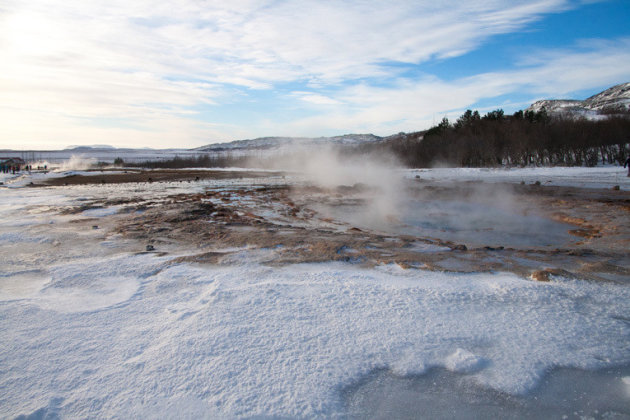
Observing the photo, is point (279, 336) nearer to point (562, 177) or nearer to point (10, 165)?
point (562, 177)

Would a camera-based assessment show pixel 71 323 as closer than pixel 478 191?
Yes

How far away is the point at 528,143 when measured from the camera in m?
34.4

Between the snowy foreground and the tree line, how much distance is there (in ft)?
121

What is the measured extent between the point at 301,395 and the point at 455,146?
137 ft

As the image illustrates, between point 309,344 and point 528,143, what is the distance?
3899 cm

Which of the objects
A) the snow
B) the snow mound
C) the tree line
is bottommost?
the snow mound

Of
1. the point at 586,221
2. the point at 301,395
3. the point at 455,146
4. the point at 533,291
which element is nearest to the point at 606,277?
the point at 533,291

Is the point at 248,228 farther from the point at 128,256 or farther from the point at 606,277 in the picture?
the point at 606,277

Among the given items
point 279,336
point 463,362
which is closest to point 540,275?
point 463,362

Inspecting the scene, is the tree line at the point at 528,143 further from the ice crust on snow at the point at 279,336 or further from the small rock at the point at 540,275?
the ice crust on snow at the point at 279,336

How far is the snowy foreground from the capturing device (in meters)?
2.04

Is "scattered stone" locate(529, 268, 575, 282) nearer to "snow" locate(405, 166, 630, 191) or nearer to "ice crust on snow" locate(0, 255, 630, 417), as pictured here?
"ice crust on snow" locate(0, 255, 630, 417)

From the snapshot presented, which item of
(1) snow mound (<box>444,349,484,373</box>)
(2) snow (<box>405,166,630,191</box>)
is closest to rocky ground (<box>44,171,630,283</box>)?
(1) snow mound (<box>444,349,484,373</box>)

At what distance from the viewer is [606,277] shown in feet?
13.0
